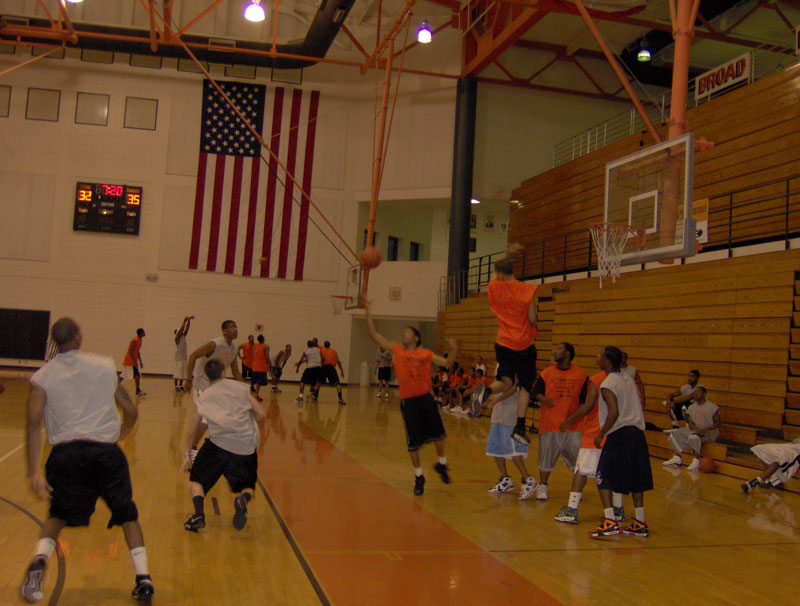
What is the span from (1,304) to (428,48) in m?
16.9

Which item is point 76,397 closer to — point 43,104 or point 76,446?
point 76,446

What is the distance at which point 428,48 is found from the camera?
24.5 meters

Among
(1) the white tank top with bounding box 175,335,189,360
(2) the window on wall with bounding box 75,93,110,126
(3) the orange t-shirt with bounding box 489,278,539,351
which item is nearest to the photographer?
(3) the orange t-shirt with bounding box 489,278,539,351

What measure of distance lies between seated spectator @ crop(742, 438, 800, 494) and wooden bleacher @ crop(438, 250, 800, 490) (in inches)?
15.9

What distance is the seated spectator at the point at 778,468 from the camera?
876cm

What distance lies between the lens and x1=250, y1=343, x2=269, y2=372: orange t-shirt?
18.2 metres

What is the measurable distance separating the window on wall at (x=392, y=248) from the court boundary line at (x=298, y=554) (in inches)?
809

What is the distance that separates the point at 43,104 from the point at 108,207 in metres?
4.12

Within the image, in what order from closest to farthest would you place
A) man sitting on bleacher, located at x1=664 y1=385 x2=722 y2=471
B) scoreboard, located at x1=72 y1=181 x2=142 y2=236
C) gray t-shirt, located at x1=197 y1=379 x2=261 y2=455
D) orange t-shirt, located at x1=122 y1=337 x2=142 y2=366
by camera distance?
gray t-shirt, located at x1=197 y1=379 x2=261 y2=455 → man sitting on bleacher, located at x1=664 y1=385 x2=722 y2=471 → orange t-shirt, located at x1=122 y1=337 x2=142 y2=366 → scoreboard, located at x1=72 y1=181 x2=142 y2=236

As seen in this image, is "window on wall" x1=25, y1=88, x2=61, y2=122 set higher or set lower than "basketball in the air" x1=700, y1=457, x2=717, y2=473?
higher

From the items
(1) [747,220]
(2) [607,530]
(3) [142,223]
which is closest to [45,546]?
(2) [607,530]

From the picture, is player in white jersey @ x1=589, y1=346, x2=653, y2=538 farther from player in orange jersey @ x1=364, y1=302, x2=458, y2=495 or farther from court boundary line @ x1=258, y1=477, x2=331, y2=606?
court boundary line @ x1=258, y1=477, x2=331, y2=606

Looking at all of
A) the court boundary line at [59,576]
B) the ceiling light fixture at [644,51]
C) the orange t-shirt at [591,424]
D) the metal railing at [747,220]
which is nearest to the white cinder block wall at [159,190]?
the ceiling light fixture at [644,51]

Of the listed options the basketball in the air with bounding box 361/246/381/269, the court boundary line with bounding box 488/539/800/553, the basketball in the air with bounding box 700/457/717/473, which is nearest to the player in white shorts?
the court boundary line with bounding box 488/539/800/553
